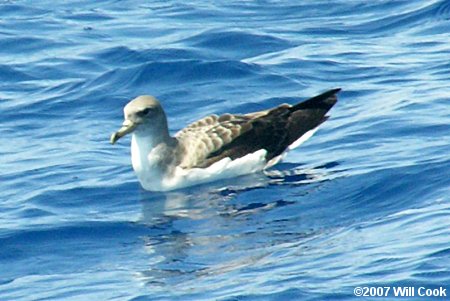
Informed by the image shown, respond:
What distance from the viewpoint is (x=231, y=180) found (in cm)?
1412

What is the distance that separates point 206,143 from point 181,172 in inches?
15.7

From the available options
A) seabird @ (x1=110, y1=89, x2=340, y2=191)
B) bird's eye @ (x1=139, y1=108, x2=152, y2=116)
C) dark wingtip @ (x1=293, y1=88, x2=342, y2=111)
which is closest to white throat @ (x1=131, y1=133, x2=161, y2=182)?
seabird @ (x1=110, y1=89, x2=340, y2=191)

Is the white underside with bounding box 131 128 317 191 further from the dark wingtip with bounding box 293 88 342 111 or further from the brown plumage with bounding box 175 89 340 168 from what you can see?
the dark wingtip with bounding box 293 88 342 111

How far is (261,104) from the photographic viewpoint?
1669cm

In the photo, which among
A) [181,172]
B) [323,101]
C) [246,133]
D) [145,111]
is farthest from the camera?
[323,101]

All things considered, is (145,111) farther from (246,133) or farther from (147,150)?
(246,133)

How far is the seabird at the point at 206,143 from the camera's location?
1395 cm

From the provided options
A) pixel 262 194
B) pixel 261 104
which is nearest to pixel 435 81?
pixel 261 104

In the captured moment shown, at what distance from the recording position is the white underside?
13883 mm

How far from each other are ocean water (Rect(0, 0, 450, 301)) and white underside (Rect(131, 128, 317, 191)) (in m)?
0.12

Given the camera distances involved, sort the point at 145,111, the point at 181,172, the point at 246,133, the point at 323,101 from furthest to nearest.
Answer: the point at 323,101
the point at 246,133
the point at 145,111
the point at 181,172

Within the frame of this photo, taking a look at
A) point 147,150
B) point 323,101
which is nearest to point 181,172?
point 147,150

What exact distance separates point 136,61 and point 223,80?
1753 mm

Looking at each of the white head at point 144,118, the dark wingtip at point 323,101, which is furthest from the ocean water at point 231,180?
the white head at point 144,118
